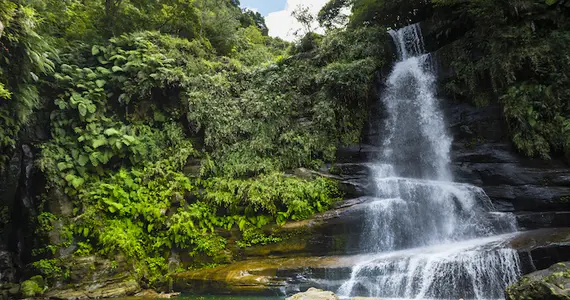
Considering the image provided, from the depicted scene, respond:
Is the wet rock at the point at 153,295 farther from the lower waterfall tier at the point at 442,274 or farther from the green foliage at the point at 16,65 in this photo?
the green foliage at the point at 16,65

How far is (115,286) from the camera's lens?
805 cm

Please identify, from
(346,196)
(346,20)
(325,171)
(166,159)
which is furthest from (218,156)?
(346,20)

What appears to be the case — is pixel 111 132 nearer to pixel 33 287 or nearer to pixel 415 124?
pixel 33 287

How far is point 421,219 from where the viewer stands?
8.84 meters

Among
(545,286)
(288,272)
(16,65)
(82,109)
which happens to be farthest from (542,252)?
(82,109)

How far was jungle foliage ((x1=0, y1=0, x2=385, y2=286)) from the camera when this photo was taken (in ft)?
28.2

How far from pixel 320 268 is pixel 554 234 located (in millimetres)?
5123

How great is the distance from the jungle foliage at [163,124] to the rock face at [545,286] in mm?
5150

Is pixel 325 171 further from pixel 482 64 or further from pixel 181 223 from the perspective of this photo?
pixel 482 64

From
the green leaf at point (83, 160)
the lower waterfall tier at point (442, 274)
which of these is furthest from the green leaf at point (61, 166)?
the lower waterfall tier at point (442, 274)

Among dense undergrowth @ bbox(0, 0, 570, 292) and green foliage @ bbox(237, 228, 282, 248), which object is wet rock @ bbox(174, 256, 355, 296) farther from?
dense undergrowth @ bbox(0, 0, 570, 292)

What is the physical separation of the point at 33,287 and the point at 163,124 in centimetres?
605

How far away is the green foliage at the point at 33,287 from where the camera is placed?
7582 millimetres

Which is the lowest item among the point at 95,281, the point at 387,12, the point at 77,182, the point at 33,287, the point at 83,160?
the point at 95,281
